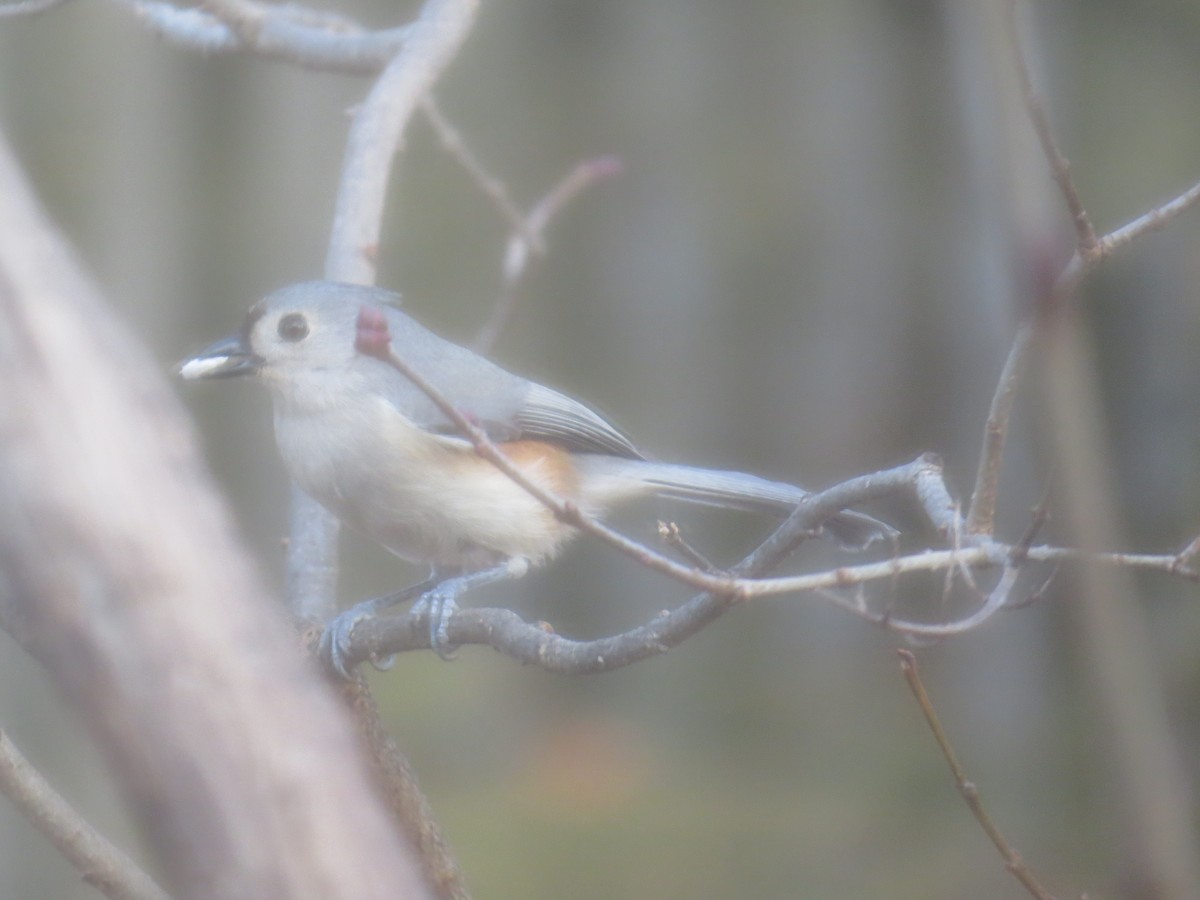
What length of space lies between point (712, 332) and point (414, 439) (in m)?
4.63

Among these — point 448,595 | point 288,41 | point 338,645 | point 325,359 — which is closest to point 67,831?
point 338,645

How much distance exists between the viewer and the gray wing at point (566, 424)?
249cm

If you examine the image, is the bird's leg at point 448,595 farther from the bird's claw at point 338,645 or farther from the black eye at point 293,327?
the black eye at point 293,327

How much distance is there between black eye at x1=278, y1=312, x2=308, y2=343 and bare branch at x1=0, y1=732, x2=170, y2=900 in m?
0.98

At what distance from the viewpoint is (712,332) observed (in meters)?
6.82

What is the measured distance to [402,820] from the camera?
1.78 metres

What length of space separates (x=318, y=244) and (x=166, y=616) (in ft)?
16.4

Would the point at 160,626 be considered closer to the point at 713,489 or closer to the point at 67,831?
the point at 67,831

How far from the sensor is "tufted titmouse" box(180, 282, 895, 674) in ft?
7.48

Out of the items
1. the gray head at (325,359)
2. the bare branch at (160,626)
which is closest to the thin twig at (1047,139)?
the bare branch at (160,626)

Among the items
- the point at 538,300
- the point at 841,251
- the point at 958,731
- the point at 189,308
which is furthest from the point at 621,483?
the point at 538,300

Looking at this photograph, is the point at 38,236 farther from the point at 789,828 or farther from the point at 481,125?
the point at 481,125

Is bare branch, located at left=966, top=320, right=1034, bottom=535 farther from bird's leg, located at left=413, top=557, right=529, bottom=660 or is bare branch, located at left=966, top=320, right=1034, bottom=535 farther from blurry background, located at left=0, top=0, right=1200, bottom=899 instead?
blurry background, located at left=0, top=0, right=1200, bottom=899

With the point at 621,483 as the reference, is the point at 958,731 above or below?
below
